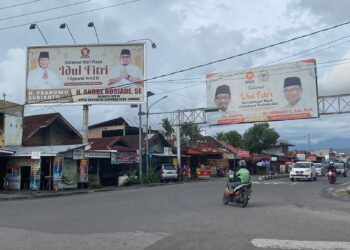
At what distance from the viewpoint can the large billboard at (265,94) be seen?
3681cm

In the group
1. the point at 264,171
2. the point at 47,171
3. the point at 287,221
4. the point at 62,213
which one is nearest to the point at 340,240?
the point at 287,221

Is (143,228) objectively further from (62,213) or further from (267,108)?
(267,108)

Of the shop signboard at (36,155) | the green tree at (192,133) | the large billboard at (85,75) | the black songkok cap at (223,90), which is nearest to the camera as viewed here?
the shop signboard at (36,155)

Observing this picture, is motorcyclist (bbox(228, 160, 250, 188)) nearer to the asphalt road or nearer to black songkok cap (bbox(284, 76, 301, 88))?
the asphalt road

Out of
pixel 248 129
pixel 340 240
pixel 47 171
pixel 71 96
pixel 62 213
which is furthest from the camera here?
pixel 248 129

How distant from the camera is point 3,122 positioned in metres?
32.1

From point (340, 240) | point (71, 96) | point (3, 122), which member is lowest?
point (340, 240)

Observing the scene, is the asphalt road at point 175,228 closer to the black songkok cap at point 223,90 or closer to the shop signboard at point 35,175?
the shop signboard at point 35,175

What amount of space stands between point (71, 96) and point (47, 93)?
6.38ft

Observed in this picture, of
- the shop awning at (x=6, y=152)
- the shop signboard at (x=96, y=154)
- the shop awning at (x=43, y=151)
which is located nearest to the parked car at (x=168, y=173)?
the shop signboard at (x=96, y=154)

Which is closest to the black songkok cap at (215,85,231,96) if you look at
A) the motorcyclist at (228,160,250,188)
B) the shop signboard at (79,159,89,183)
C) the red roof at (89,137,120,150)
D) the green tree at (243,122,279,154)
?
the red roof at (89,137,120,150)

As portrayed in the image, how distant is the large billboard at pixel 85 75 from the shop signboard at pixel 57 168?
7.87m

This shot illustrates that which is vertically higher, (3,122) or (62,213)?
(3,122)

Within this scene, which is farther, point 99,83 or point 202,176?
point 202,176
